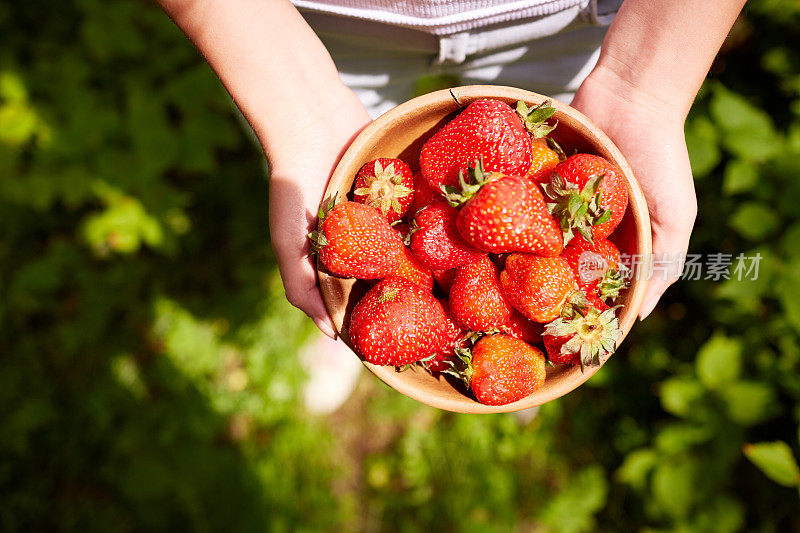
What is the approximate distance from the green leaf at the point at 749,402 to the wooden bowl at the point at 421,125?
960mm

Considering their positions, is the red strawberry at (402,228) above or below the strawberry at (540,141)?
below

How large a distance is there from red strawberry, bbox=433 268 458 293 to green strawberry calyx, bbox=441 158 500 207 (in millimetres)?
221

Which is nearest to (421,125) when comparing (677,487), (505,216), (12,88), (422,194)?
(422,194)

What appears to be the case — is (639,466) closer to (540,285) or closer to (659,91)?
(540,285)

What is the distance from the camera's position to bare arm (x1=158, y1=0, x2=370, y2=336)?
1.54 meters

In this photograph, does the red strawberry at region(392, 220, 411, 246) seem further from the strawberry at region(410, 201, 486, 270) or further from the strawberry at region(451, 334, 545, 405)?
the strawberry at region(451, 334, 545, 405)

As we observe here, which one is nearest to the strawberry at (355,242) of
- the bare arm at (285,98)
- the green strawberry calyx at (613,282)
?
the bare arm at (285,98)

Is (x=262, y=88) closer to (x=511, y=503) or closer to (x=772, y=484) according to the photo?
(x=511, y=503)

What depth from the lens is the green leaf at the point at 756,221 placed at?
7.00 feet

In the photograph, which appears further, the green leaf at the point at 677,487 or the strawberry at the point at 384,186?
the green leaf at the point at 677,487

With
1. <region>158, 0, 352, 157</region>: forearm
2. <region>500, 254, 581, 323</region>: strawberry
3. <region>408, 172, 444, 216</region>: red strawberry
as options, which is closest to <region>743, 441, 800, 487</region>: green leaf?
<region>500, 254, 581, 323</region>: strawberry

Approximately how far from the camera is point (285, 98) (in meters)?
1.58

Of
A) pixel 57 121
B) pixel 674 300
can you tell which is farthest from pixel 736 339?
pixel 57 121

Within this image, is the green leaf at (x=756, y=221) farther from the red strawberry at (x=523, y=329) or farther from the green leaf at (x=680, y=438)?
the red strawberry at (x=523, y=329)
